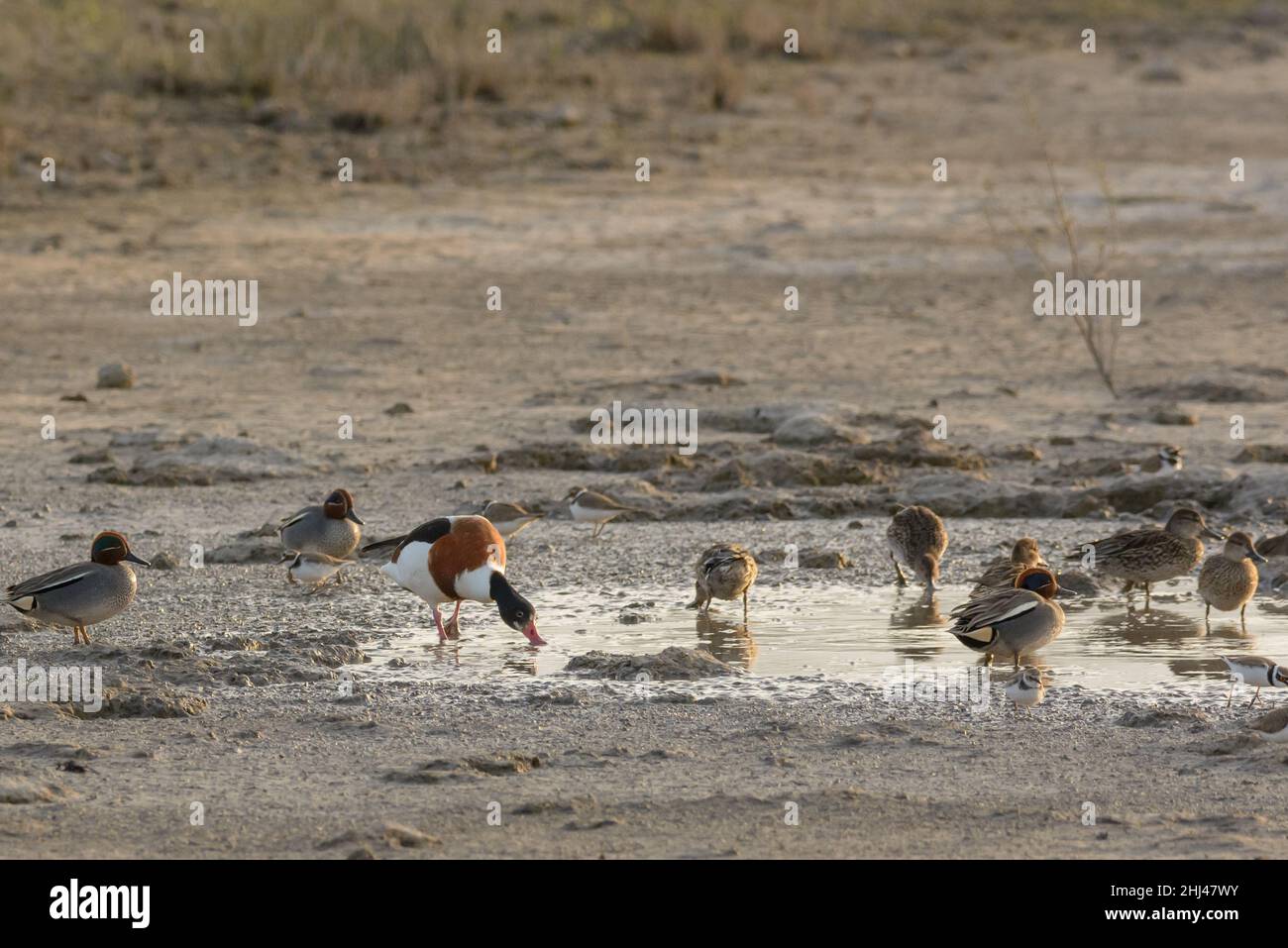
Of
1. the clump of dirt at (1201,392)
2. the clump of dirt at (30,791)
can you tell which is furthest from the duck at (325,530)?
the clump of dirt at (1201,392)

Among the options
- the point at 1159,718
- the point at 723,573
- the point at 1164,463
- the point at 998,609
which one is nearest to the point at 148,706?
the point at 723,573

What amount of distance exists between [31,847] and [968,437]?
27.0 feet

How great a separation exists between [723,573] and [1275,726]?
9.02ft

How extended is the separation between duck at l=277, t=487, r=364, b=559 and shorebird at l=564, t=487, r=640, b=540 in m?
1.35

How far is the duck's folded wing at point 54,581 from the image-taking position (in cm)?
834

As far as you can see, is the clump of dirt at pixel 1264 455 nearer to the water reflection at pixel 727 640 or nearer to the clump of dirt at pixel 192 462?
the water reflection at pixel 727 640

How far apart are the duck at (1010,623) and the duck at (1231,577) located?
1.09 metres

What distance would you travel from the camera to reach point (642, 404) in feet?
45.5

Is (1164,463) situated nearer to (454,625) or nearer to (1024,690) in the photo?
(1024,690)

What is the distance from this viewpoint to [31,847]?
19.3 ft

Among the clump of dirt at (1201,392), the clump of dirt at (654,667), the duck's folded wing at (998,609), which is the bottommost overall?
the clump of dirt at (654,667)

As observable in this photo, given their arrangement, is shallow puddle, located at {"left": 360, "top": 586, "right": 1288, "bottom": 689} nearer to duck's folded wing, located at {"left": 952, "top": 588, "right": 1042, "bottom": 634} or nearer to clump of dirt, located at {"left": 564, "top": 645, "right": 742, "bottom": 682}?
clump of dirt, located at {"left": 564, "top": 645, "right": 742, "bottom": 682}

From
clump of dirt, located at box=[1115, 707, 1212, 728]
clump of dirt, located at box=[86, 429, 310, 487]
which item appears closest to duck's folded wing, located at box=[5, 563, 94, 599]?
clump of dirt, located at box=[86, 429, 310, 487]

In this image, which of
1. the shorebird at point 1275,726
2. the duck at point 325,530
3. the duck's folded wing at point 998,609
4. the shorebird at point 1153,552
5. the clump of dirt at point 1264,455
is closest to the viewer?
the shorebird at point 1275,726
